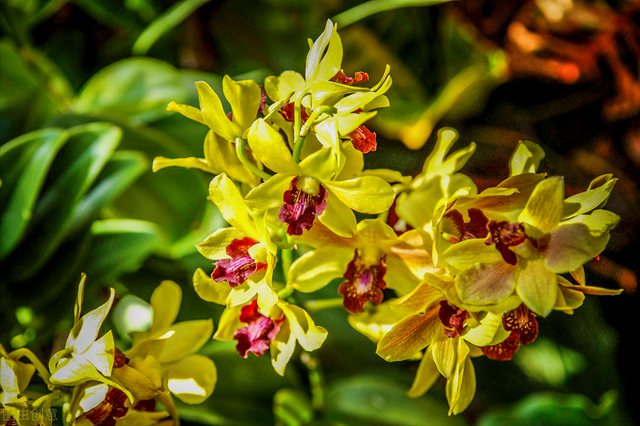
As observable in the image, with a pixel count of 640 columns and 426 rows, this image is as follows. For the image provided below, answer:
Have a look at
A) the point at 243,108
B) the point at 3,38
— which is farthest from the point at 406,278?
the point at 3,38

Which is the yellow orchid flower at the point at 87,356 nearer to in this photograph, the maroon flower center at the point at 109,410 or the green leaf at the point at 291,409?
the maroon flower center at the point at 109,410

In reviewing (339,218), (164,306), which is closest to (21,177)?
(164,306)

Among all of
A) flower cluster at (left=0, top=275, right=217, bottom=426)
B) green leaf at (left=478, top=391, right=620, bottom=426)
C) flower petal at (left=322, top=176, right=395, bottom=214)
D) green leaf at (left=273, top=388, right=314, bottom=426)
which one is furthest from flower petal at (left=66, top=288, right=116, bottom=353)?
green leaf at (left=478, top=391, right=620, bottom=426)

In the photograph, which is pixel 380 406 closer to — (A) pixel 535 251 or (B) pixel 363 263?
(B) pixel 363 263

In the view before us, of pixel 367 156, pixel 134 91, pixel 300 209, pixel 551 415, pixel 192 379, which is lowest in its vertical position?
pixel 551 415

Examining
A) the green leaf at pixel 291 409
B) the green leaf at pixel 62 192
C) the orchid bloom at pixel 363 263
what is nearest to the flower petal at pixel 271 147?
the orchid bloom at pixel 363 263

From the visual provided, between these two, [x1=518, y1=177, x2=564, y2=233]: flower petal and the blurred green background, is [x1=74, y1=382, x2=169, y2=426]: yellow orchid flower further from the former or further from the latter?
[x1=518, y1=177, x2=564, y2=233]: flower petal
